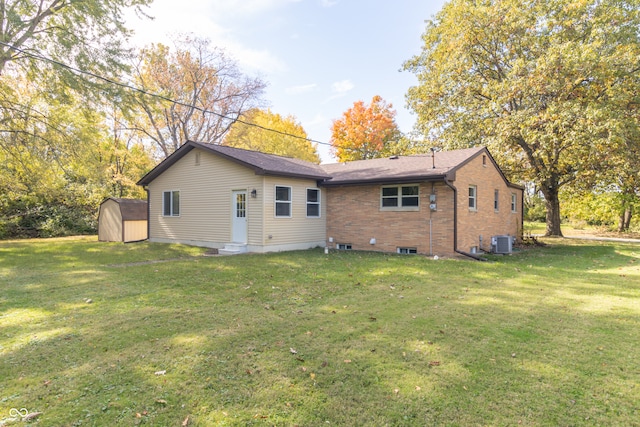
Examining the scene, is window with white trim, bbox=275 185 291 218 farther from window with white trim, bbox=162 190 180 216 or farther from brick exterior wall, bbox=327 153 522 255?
window with white trim, bbox=162 190 180 216

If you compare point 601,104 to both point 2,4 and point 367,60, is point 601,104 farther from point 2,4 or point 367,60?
point 2,4

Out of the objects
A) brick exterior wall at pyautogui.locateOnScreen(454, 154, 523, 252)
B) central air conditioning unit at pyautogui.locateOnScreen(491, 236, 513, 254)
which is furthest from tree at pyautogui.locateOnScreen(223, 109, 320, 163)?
central air conditioning unit at pyautogui.locateOnScreen(491, 236, 513, 254)

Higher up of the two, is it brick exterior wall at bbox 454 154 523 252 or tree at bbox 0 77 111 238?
tree at bbox 0 77 111 238

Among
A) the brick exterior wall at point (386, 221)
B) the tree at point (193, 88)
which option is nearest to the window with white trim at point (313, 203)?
the brick exterior wall at point (386, 221)

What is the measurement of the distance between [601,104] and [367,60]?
1139 centimetres

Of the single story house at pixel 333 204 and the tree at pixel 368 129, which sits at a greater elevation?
the tree at pixel 368 129

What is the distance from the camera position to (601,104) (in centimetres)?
1494

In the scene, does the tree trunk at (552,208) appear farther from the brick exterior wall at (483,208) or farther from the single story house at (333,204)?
the single story house at (333,204)

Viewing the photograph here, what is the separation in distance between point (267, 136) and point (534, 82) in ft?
65.5

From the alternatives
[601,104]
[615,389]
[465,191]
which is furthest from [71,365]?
[601,104]

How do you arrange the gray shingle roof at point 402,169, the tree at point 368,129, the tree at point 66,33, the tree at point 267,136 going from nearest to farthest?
the gray shingle roof at point 402,169 < the tree at point 66,33 < the tree at point 267,136 < the tree at point 368,129

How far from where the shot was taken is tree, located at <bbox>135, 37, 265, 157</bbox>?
81.7 feet

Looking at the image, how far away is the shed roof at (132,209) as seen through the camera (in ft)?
52.9

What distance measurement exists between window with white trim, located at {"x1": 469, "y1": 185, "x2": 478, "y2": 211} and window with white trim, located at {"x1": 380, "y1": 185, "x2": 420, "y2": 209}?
2.35 m
